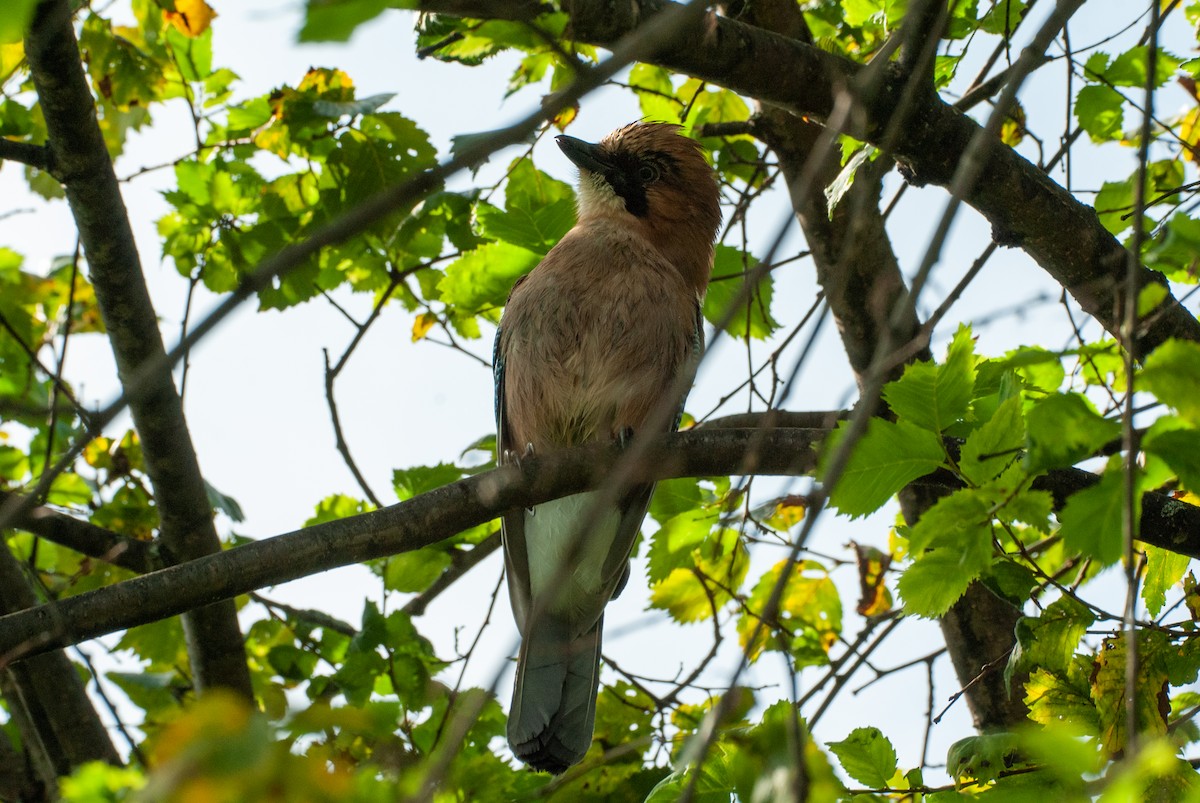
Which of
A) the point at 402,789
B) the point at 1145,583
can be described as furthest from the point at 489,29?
the point at 1145,583

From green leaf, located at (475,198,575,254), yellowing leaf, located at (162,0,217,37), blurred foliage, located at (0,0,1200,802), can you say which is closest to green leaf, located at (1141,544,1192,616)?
blurred foliage, located at (0,0,1200,802)

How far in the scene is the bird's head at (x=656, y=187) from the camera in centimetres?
629

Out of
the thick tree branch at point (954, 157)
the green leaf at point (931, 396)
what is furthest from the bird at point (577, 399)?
the green leaf at point (931, 396)

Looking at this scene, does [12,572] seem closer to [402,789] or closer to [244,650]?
[244,650]

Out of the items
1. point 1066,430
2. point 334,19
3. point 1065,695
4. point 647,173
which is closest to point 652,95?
point 647,173

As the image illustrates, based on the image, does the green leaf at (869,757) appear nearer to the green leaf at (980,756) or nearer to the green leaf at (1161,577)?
the green leaf at (980,756)

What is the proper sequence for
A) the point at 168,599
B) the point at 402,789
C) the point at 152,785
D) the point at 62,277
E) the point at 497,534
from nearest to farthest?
the point at 152,785 < the point at 402,789 < the point at 168,599 < the point at 497,534 < the point at 62,277

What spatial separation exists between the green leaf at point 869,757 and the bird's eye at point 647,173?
408cm

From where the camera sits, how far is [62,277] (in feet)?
23.9

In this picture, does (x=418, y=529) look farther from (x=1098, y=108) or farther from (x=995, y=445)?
(x=1098, y=108)

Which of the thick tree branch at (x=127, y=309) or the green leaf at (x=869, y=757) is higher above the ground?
the thick tree branch at (x=127, y=309)

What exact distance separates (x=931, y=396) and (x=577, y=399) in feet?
8.94

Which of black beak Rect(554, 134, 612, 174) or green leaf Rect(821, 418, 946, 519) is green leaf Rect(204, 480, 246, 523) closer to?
black beak Rect(554, 134, 612, 174)

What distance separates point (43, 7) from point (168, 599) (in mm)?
1921
